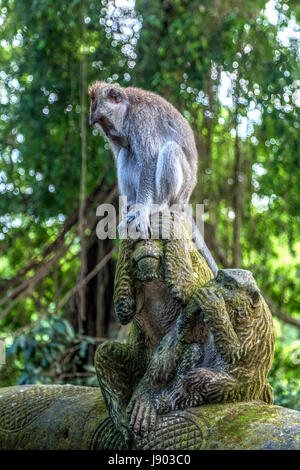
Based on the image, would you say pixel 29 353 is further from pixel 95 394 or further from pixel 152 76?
pixel 152 76

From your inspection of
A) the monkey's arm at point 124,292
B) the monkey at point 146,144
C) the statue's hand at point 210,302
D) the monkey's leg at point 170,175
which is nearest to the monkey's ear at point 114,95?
the monkey at point 146,144

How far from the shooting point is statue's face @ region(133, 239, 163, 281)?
10.5 ft

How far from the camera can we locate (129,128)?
192 inches

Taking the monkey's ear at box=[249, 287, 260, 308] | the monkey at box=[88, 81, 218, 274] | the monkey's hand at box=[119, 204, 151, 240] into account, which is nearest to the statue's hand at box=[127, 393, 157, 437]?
the monkey's ear at box=[249, 287, 260, 308]

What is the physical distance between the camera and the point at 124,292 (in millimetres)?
3244

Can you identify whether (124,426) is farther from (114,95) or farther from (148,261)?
(114,95)

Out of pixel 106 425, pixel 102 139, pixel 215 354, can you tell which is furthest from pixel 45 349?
pixel 215 354

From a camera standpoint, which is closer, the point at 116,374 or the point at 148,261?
the point at 148,261

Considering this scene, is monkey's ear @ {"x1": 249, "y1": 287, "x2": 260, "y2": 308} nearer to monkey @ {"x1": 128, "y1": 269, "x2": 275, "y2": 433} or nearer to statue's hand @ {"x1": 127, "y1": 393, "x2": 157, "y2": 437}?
monkey @ {"x1": 128, "y1": 269, "x2": 275, "y2": 433}

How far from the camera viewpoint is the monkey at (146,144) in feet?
14.8

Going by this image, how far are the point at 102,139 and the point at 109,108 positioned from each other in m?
2.29

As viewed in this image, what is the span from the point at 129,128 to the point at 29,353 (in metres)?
2.60
